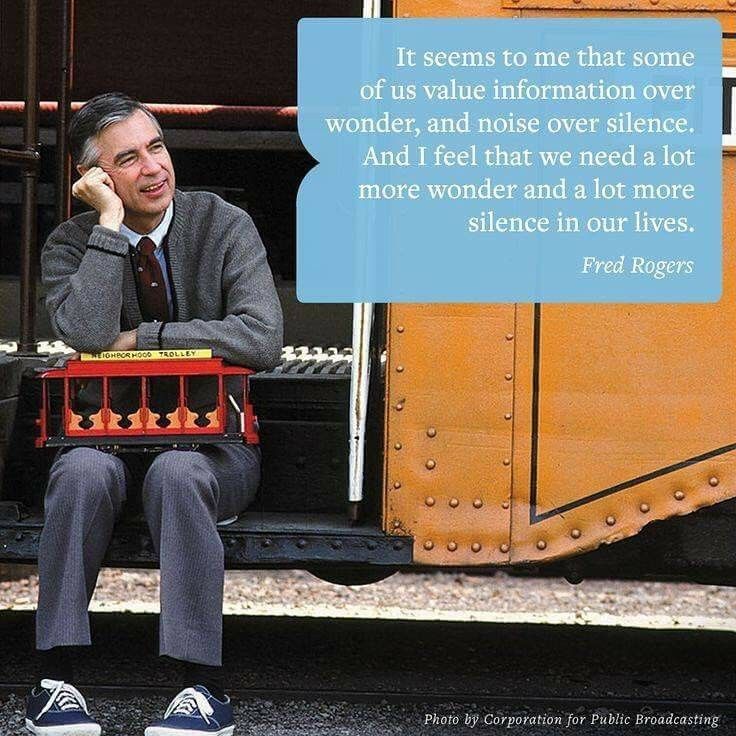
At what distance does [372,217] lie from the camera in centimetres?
350

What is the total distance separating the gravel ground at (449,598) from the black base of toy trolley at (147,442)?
2.19 m

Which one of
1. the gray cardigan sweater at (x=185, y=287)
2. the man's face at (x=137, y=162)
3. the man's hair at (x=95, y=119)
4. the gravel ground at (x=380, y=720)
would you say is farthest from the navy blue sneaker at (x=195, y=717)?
the man's hair at (x=95, y=119)

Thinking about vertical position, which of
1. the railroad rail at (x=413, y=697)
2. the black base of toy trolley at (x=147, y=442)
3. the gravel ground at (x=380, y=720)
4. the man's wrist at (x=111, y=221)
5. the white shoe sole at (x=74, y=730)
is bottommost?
the gravel ground at (x=380, y=720)

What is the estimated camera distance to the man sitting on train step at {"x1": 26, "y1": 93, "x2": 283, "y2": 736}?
319 centimetres

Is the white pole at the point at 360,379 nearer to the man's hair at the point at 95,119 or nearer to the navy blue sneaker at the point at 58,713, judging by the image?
the man's hair at the point at 95,119

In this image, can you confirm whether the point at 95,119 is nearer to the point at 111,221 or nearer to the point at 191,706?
the point at 111,221

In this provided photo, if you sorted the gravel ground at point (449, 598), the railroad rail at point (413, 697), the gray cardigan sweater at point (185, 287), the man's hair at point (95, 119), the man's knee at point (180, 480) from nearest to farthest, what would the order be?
the man's knee at point (180, 480) < the gray cardigan sweater at point (185, 287) < the man's hair at point (95, 119) < the railroad rail at point (413, 697) < the gravel ground at point (449, 598)

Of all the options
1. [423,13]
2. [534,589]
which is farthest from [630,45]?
[534,589]

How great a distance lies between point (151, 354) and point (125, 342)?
0.27 ft

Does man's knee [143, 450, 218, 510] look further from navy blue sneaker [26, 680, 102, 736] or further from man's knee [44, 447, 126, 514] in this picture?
navy blue sneaker [26, 680, 102, 736]

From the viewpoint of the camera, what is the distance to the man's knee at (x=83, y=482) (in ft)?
10.7

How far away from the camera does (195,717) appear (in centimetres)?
314

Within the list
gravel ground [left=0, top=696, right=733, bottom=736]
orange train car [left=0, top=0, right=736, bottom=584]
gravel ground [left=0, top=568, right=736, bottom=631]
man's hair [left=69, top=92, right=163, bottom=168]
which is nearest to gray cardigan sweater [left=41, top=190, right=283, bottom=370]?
man's hair [left=69, top=92, right=163, bottom=168]

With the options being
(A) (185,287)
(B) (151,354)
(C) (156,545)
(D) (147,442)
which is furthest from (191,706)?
(A) (185,287)
